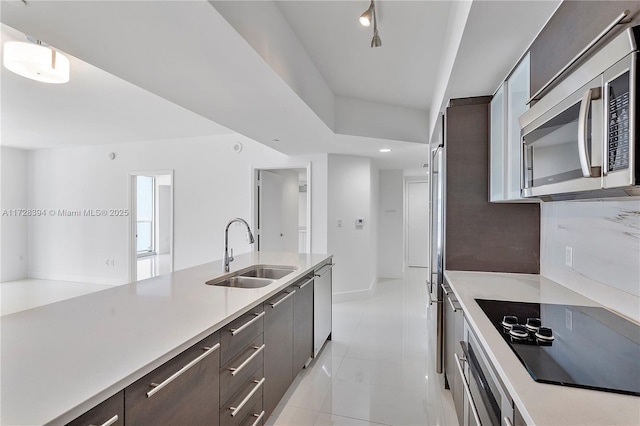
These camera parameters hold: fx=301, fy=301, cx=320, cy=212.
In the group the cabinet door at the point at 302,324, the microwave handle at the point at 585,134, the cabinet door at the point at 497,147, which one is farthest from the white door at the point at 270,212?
the microwave handle at the point at 585,134

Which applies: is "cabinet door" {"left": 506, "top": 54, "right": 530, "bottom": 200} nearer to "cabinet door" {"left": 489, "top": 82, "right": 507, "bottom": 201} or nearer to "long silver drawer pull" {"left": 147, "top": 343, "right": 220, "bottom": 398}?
"cabinet door" {"left": 489, "top": 82, "right": 507, "bottom": 201}

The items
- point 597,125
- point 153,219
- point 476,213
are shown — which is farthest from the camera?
point 153,219

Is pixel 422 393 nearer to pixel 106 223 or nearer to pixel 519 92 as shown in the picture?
pixel 519 92

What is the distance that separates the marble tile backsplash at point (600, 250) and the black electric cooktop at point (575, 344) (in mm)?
104

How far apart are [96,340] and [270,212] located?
4250 millimetres

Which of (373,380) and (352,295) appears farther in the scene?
(352,295)

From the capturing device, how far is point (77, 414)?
725mm

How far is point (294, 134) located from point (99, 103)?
2433 mm

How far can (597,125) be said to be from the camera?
85cm

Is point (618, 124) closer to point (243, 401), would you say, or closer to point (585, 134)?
point (585, 134)

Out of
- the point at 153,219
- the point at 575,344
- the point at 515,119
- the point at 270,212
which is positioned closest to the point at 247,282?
the point at 575,344

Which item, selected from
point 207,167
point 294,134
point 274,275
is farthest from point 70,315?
point 207,167

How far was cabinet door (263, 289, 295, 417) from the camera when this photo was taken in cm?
183

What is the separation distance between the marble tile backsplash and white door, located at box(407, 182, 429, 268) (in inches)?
200
